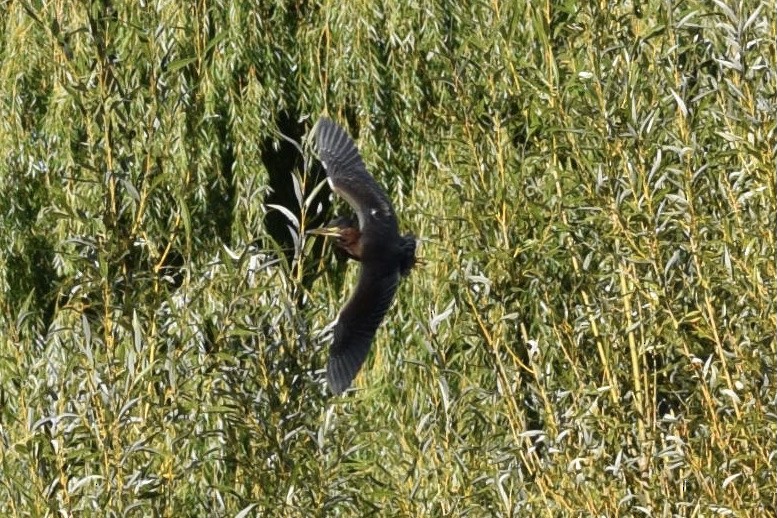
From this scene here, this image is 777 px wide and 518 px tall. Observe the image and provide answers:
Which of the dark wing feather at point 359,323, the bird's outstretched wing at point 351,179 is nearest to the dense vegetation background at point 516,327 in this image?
the dark wing feather at point 359,323

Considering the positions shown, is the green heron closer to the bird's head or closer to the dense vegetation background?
the bird's head

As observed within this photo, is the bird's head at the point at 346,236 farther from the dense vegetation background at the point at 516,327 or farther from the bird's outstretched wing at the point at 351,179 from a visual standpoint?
the dense vegetation background at the point at 516,327

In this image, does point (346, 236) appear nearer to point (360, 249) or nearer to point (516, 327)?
point (360, 249)

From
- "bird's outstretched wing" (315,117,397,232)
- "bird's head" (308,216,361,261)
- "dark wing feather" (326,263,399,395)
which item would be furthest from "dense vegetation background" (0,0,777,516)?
"bird's outstretched wing" (315,117,397,232)

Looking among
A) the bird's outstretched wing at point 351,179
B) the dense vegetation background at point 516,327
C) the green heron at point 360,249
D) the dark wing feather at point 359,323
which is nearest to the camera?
the dense vegetation background at point 516,327

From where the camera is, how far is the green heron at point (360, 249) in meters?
3.82

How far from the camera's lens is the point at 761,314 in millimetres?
3252

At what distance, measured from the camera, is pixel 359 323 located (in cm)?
414

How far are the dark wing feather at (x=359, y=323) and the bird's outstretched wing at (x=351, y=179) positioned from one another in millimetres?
270

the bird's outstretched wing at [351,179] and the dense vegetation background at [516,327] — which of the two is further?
the bird's outstretched wing at [351,179]

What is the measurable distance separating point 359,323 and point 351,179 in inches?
39.1

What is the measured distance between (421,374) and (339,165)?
104 cm

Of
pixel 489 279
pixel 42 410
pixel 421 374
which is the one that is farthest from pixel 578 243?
pixel 421 374

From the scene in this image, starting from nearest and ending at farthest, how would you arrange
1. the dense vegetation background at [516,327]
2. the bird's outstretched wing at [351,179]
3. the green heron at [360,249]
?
the dense vegetation background at [516,327]
the green heron at [360,249]
the bird's outstretched wing at [351,179]
